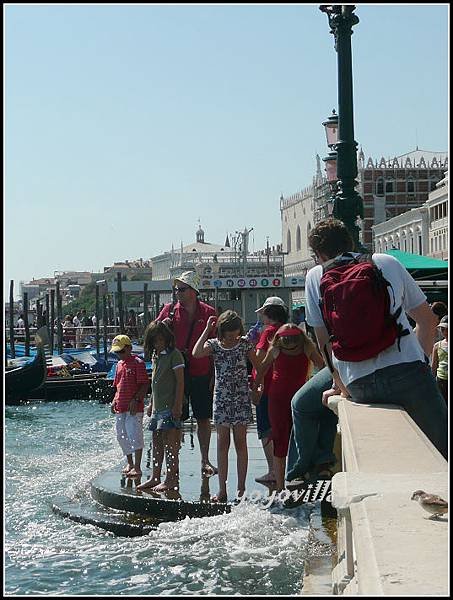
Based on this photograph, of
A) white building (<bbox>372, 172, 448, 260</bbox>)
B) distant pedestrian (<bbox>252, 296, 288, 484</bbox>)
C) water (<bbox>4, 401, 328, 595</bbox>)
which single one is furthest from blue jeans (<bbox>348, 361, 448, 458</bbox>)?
white building (<bbox>372, 172, 448, 260</bbox>)

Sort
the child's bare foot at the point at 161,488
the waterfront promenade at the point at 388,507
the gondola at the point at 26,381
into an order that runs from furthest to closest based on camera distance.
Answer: the gondola at the point at 26,381, the child's bare foot at the point at 161,488, the waterfront promenade at the point at 388,507

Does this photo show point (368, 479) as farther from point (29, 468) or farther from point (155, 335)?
point (29, 468)

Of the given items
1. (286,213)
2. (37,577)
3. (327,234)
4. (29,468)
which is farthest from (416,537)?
(286,213)

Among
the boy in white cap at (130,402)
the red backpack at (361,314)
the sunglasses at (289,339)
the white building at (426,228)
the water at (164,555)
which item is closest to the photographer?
the red backpack at (361,314)

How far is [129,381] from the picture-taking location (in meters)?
8.73

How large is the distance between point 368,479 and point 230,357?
158 inches

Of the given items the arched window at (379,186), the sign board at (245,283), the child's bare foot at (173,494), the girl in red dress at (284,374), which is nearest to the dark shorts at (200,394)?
the child's bare foot at (173,494)

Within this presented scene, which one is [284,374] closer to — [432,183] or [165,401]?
[165,401]

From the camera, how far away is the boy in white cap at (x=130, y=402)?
8695 mm

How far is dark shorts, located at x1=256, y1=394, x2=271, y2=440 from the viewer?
7.71m

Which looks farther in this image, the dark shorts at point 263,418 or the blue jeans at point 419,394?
the dark shorts at point 263,418

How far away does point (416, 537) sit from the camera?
2.73 metres

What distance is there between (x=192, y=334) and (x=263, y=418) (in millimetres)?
883

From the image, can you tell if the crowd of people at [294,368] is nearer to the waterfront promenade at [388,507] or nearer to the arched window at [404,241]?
the waterfront promenade at [388,507]
